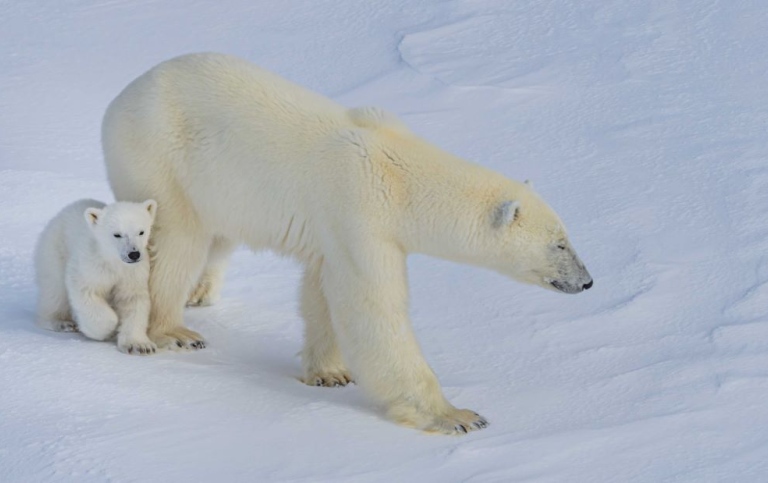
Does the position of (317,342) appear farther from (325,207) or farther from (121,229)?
(121,229)

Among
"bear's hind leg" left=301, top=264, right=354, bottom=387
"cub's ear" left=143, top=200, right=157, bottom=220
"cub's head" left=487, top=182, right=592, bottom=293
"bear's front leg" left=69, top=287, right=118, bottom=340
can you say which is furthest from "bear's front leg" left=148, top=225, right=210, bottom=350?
"cub's head" left=487, top=182, right=592, bottom=293

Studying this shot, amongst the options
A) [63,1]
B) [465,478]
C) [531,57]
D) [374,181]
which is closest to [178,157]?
[374,181]

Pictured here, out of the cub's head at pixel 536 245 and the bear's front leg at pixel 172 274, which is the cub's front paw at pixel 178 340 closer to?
the bear's front leg at pixel 172 274

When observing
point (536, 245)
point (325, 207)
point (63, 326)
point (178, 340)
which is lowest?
point (63, 326)

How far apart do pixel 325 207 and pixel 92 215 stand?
1.01m

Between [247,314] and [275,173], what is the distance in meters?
1.18

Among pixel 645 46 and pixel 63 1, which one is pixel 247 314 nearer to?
pixel 645 46

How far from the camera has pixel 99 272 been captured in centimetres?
557

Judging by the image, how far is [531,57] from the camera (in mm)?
9219

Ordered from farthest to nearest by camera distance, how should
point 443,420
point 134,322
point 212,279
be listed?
point 212,279, point 134,322, point 443,420

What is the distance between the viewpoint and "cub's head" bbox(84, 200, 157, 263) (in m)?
5.44

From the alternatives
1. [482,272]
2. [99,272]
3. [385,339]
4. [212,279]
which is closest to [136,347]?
[99,272]

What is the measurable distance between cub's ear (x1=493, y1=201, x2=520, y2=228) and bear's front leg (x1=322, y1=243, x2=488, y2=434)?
0.42 m

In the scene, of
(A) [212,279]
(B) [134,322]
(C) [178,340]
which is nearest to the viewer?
(B) [134,322]
